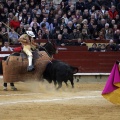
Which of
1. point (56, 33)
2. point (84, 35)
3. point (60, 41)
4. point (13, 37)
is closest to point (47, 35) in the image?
point (56, 33)

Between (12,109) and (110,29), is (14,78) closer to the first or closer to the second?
(12,109)

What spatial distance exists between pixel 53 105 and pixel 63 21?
297 inches

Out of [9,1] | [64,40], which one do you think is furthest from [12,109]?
[9,1]

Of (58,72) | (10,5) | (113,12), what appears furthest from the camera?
(113,12)

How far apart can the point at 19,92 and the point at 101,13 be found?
20.8 feet

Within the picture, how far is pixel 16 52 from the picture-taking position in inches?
540

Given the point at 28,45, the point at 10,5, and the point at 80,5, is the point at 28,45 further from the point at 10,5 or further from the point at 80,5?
the point at 80,5

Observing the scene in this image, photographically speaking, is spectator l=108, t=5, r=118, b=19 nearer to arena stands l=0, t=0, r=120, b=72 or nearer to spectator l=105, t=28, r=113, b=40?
arena stands l=0, t=0, r=120, b=72

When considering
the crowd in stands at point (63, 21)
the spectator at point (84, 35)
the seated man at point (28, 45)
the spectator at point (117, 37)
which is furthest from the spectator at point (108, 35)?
the seated man at point (28, 45)

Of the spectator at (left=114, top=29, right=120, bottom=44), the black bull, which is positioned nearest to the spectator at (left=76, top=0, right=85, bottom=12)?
the spectator at (left=114, top=29, right=120, bottom=44)

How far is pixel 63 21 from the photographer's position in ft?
58.5

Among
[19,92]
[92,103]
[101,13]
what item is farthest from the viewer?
[101,13]

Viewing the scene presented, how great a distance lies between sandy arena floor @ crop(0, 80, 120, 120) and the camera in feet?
30.2

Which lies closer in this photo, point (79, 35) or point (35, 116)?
point (35, 116)
